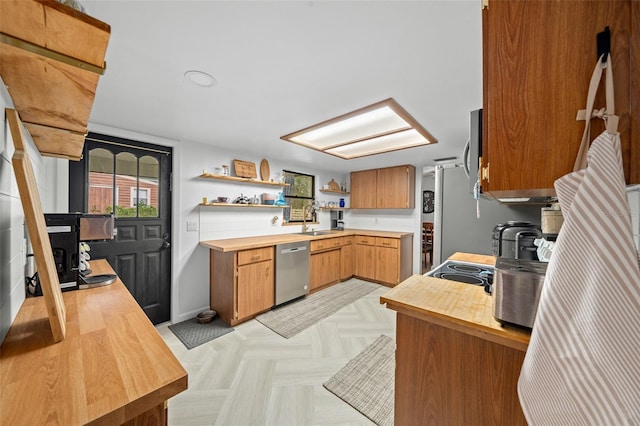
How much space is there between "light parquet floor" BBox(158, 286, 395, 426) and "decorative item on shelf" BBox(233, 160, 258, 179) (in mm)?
1889

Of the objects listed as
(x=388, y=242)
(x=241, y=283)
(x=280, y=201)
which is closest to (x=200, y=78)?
(x=241, y=283)

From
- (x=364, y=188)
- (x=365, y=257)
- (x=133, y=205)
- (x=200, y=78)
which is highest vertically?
(x=200, y=78)

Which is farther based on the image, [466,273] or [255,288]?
[255,288]

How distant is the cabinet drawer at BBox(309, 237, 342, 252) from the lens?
3596 millimetres

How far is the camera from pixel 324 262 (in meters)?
3.77

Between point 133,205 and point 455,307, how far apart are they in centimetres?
301

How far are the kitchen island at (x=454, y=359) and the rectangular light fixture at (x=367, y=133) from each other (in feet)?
4.60

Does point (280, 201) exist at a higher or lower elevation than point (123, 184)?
lower

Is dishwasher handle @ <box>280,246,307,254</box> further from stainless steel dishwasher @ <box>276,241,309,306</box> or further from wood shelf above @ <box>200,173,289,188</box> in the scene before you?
wood shelf above @ <box>200,173,289,188</box>

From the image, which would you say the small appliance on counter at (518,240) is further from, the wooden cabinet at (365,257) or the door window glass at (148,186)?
the door window glass at (148,186)

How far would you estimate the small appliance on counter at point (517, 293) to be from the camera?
30.1 inches

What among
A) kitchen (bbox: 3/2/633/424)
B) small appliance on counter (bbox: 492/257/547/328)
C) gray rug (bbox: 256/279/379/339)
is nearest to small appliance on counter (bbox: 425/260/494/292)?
small appliance on counter (bbox: 492/257/547/328)

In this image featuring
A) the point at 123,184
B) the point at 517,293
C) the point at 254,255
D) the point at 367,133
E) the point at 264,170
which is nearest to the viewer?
the point at 517,293

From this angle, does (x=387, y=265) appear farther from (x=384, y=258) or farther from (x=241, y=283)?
(x=241, y=283)
